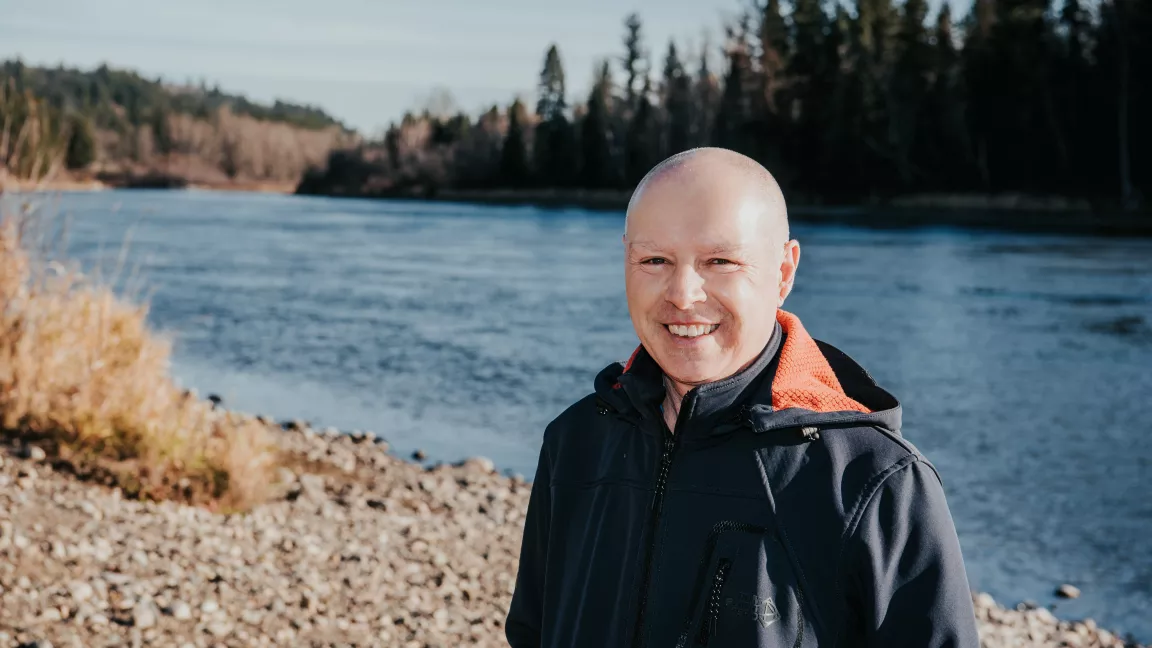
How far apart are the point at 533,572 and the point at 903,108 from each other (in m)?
53.9

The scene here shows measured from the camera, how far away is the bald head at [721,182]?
1.78 m

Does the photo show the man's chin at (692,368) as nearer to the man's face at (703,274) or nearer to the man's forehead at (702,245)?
the man's face at (703,274)

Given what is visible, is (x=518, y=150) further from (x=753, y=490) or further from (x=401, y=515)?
(x=753, y=490)

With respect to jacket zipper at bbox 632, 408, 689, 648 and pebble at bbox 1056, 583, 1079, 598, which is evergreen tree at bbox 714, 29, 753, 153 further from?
jacket zipper at bbox 632, 408, 689, 648

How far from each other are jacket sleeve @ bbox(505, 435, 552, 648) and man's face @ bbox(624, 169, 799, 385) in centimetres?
41

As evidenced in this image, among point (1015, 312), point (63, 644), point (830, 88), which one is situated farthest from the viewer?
point (830, 88)

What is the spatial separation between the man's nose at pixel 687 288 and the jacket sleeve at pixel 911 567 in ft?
1.33

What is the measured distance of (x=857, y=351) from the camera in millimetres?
16078

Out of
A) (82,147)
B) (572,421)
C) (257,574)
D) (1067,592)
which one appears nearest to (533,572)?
(572,421)

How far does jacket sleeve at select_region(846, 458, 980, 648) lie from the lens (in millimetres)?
1707

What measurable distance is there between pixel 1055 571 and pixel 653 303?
24.2 ft

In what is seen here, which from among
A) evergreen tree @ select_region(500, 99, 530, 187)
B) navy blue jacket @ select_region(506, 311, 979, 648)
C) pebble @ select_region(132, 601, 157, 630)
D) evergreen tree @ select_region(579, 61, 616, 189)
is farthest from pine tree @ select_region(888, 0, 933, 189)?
navy blue jacket @ select_region(506, 311, 979, 648)

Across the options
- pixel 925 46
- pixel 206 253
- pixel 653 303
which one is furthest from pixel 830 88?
pixel 653 303

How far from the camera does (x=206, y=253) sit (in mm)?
31594
